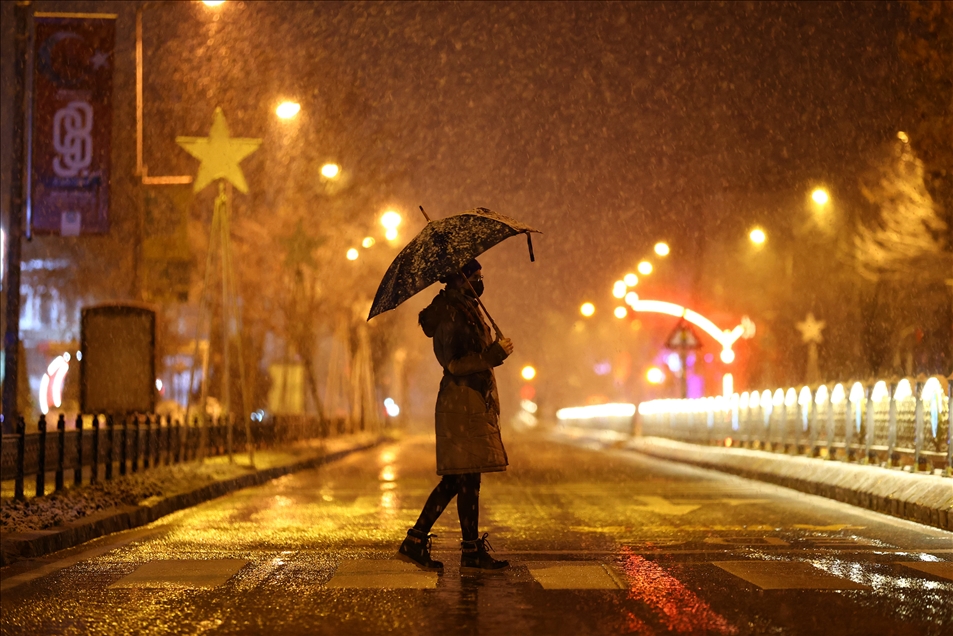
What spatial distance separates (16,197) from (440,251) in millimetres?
10404

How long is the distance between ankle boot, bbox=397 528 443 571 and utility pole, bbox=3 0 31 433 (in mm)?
9236

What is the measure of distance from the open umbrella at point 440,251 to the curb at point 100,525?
3.30m

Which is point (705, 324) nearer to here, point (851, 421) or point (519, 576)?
point (851, 421)

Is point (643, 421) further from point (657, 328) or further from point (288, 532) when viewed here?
point (288, 532)

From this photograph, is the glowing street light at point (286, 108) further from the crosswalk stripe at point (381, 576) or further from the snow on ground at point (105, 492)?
the crosswalk stripe at point (381, 576)

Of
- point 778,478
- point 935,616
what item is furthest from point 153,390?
point 935,616

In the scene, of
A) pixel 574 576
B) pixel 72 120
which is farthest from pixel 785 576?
pixel 72 120

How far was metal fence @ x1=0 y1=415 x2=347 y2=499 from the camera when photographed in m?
13.6

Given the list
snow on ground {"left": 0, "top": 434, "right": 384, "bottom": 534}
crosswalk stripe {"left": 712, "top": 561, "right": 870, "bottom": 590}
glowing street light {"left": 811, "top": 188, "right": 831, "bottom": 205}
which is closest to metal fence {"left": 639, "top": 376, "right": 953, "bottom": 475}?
crosswalk stripe {"left": 712, "top": 561, "right": 870, "bottom": 590}

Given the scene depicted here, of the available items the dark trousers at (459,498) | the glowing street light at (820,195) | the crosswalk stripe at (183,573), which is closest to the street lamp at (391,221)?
the glowing street light at (820,195)

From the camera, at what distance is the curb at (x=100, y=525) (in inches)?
411

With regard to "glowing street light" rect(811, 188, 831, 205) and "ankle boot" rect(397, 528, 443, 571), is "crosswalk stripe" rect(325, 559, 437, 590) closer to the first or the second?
"ankle boot" rect(397, 528, 443, 571)

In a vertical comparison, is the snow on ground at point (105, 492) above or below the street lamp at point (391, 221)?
below

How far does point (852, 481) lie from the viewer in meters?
17.3
